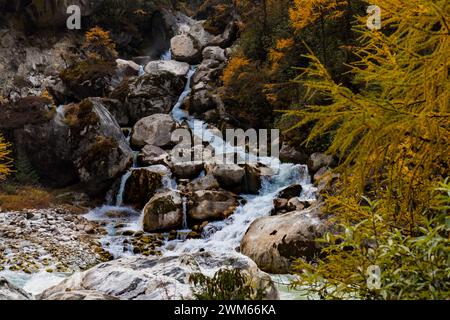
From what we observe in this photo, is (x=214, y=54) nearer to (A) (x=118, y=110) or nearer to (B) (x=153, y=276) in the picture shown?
(A) (x=118, y=110)

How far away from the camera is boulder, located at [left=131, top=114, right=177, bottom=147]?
2261 cm

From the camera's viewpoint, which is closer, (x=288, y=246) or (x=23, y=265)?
(x=288, y=246)

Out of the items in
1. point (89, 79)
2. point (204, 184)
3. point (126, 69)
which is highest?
point (126, 69)

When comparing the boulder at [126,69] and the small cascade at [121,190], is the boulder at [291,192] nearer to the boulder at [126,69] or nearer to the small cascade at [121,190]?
the small cascade at [121,190]

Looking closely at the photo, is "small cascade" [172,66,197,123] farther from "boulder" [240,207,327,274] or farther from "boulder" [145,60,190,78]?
"boulder" [240,207,327,274]

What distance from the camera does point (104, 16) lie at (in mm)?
37625

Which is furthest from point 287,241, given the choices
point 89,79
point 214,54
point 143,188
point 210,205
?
point 214,54

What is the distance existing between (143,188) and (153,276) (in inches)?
548

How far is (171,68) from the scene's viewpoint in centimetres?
2984

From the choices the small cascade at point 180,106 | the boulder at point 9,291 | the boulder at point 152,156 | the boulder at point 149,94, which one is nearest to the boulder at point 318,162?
the boulder at point 152,156

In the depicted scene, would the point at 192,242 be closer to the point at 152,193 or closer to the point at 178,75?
the point at 152,193

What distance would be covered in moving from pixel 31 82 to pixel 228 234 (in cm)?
2556
